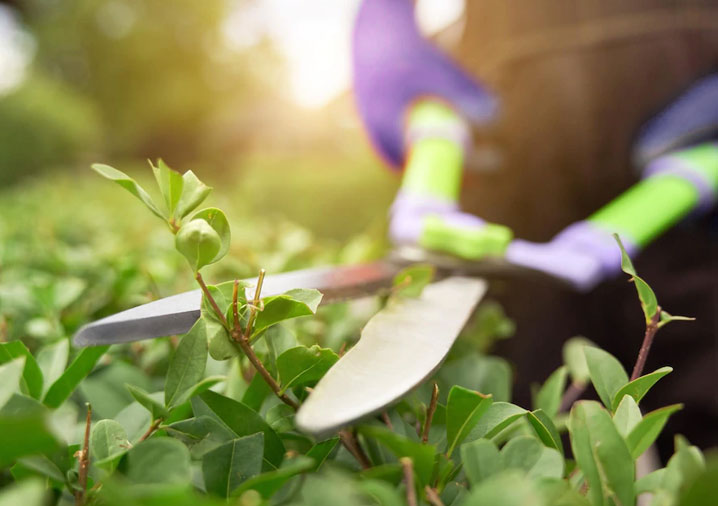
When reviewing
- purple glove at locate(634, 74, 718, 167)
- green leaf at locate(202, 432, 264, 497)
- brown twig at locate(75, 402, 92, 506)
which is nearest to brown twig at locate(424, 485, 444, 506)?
green leaf at locate(202, 432, 264, 497)

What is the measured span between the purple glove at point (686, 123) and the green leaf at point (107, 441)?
3.65ft

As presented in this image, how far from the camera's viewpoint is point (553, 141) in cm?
136

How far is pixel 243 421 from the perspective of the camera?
0.39 meters

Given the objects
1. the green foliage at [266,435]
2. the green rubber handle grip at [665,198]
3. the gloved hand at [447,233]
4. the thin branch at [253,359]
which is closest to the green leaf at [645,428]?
the green foliage at [266,435]

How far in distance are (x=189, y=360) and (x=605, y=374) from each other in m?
0.31

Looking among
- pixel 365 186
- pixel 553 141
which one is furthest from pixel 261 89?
pixel 553 141

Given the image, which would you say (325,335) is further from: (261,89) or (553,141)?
(261,89)

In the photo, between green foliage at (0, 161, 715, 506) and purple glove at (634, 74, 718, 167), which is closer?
green foliage at (0, 161, 715, 506)

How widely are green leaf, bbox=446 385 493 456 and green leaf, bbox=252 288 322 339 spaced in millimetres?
109

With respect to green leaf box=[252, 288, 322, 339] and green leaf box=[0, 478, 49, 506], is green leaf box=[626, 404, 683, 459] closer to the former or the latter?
green leaf box=[252, 288, 322, 339]

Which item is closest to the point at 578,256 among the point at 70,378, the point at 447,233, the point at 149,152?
the point at 447,233

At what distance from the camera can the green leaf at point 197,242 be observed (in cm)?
36

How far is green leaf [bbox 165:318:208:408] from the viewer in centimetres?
39

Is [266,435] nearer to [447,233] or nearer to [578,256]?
[447,233]
